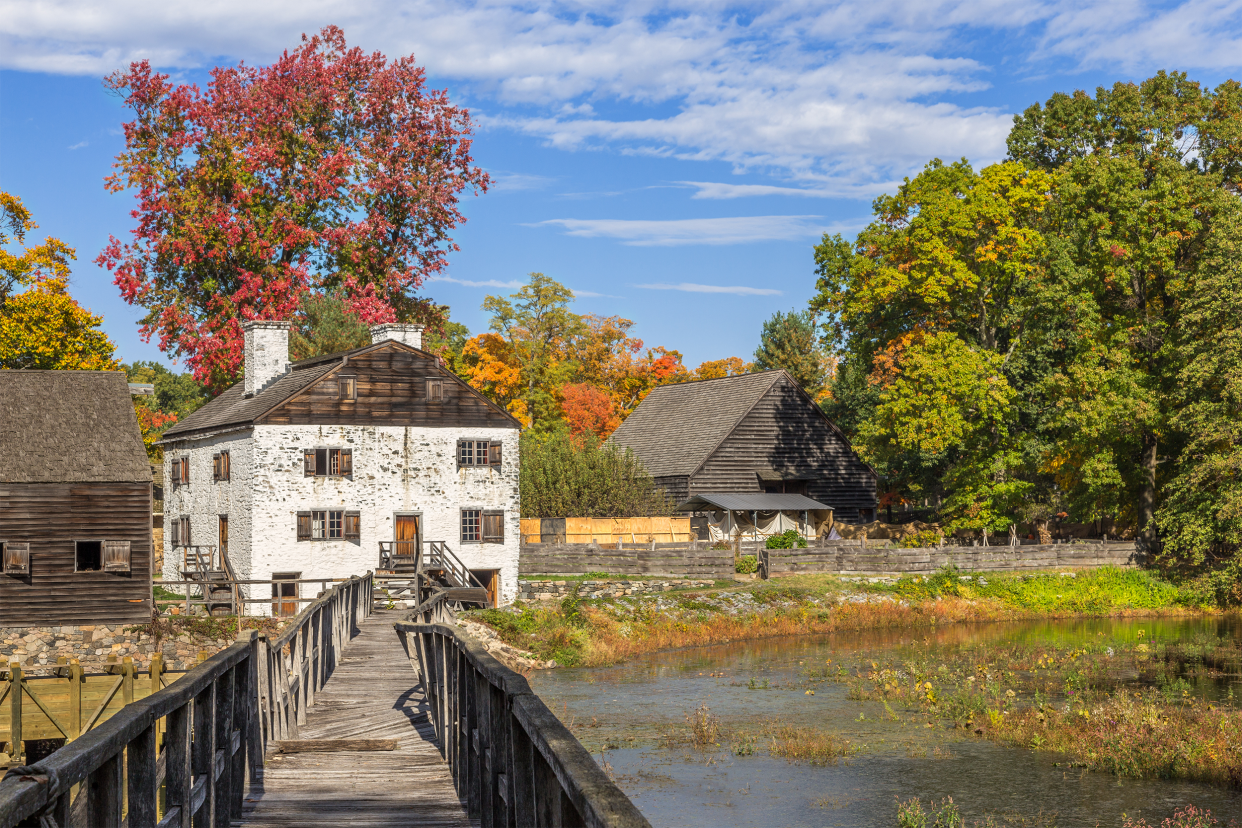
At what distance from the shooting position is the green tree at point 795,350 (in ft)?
266

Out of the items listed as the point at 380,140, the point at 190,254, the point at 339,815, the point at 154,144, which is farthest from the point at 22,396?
the point at 339,815

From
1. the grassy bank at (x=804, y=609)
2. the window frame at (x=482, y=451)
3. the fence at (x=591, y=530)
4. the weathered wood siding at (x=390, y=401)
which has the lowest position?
the grassy bank at (x=804, y=609)

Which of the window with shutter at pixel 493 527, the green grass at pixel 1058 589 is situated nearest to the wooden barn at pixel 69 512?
the window with shutter at pixel 493 527

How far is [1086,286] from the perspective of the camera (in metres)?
46.1

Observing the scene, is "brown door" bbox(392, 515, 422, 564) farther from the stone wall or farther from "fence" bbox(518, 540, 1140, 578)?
the stone wall

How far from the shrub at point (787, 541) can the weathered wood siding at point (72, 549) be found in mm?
25287

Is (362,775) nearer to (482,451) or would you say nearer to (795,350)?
(482,451)

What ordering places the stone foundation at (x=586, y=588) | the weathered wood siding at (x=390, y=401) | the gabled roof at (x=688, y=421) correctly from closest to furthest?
the weathered wood siding at (x=390, y=401)
the stone foundation at (x=586, y=588)
the gabled roof at (x=688, y=421)

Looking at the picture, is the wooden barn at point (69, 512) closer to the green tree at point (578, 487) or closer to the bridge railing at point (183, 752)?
the green tree at point (578, 487)

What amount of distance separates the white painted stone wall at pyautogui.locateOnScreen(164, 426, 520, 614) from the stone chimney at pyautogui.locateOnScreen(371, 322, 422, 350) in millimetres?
3636

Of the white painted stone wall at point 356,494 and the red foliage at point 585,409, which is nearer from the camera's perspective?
the white painted stone wall at point 356,494

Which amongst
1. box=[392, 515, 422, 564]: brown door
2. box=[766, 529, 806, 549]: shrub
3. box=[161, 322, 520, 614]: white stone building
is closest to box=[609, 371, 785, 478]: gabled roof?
box=[766, 529, 806, 549]: shrub

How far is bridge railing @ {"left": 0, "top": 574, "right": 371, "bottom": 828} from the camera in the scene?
3914mm

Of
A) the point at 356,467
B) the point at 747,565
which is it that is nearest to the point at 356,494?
the point at 356,467
